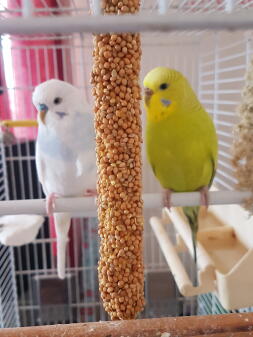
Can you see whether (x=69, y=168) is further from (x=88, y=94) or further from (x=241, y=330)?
(x=88, y=94)

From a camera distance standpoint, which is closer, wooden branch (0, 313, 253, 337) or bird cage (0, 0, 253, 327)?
wooden branch (0, 313, 253, 337)

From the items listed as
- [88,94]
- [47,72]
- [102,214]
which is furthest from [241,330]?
[47,72]

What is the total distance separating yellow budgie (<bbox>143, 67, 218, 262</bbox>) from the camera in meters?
0.67

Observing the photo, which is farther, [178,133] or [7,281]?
[7,281]

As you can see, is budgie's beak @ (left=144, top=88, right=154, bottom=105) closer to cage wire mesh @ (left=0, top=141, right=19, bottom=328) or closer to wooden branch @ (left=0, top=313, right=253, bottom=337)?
wooden branch @ (left=0, top=313, right=253, bottom=337)

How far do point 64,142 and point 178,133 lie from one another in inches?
9.7

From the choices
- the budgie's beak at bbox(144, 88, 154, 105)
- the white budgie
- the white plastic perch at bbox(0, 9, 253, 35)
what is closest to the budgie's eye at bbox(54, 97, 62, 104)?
the white budgie

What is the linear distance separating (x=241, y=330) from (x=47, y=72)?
120cm

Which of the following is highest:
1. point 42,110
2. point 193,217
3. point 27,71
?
point 27,71

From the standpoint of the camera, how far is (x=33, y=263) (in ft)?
4.98

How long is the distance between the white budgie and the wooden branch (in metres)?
0.35

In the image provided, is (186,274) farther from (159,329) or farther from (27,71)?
(27,71)

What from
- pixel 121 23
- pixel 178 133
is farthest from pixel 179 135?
pixel 121 23

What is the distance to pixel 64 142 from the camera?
72 centimetres
